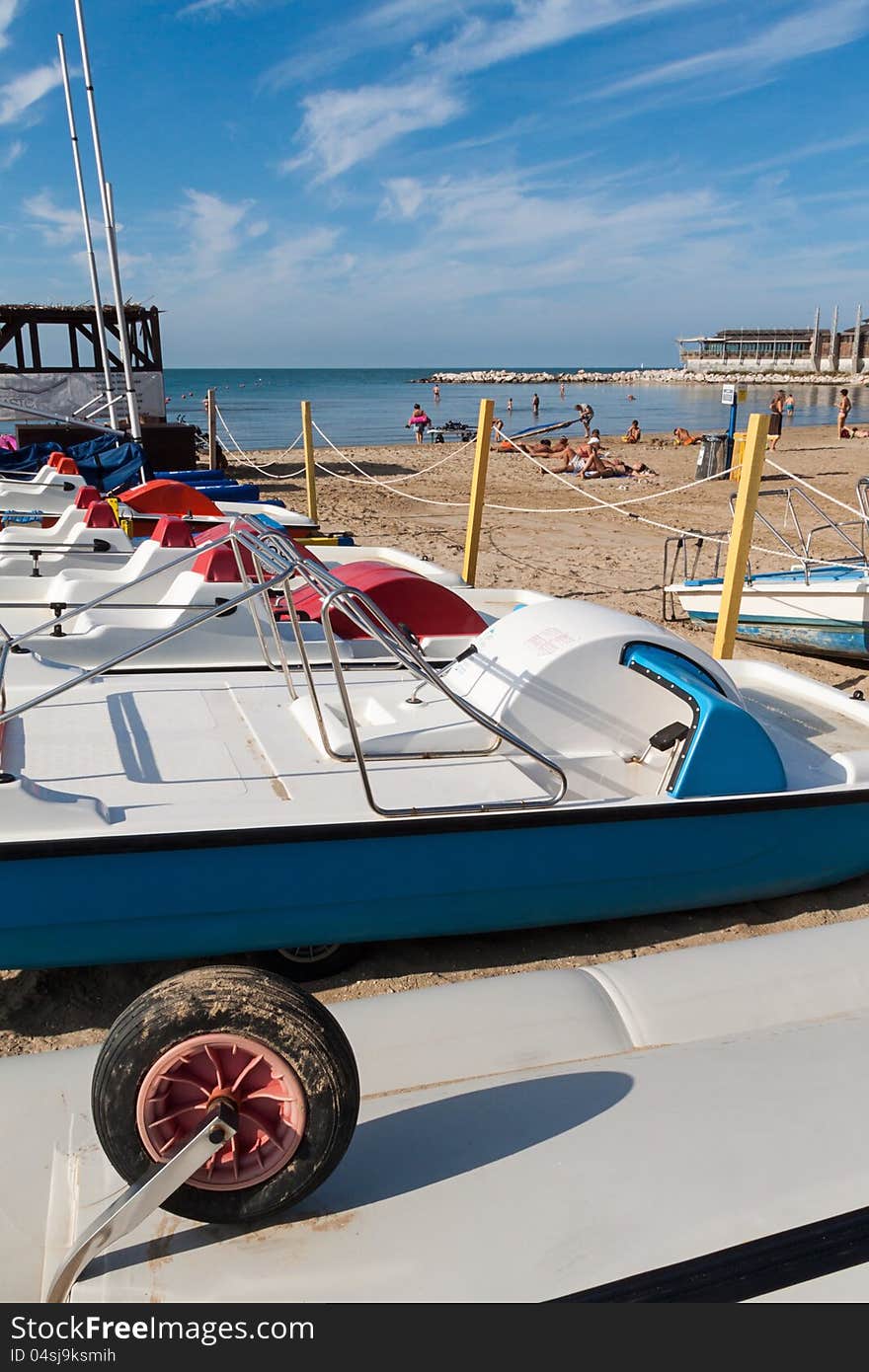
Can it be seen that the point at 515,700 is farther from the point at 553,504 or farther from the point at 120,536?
A: the point at 553,504

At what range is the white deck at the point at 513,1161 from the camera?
1.47 m

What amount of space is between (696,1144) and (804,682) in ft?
12.9

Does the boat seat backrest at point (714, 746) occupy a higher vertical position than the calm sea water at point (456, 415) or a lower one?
lower

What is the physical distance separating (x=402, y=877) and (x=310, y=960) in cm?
52

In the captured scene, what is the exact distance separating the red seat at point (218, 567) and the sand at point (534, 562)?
2.72m

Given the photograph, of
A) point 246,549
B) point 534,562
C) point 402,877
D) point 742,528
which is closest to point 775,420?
point 534,562

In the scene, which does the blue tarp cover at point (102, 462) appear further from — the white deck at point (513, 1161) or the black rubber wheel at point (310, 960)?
the white deck at point (513, 1161)

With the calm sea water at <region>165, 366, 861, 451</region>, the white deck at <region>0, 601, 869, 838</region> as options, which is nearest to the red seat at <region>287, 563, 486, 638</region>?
the white deck at <region>0, 601, 869, 838</region>

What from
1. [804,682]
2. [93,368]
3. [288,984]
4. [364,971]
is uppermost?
[93,368]

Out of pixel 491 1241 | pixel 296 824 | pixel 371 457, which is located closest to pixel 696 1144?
pixel 491 1241

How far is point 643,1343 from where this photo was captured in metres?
1.29

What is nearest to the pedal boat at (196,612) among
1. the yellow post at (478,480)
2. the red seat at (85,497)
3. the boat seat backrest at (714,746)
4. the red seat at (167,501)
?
the boat seat backrest at (714,746)

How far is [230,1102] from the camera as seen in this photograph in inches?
62.6

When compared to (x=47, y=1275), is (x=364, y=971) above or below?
below
